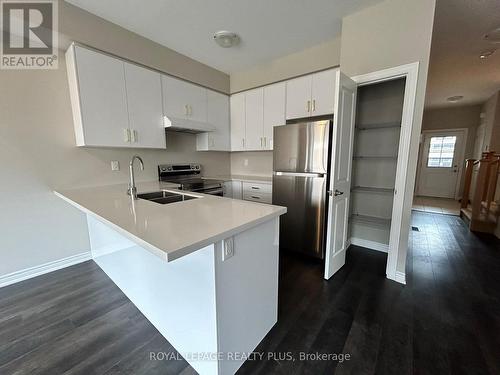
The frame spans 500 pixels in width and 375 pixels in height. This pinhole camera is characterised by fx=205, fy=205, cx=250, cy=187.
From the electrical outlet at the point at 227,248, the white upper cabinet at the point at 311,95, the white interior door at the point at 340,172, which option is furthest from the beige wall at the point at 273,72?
the electrical outlet at the point at 227,248

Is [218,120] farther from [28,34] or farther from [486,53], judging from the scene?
[486,53]

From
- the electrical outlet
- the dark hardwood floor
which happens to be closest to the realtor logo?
the dark hardwood floor

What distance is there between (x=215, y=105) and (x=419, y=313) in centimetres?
364

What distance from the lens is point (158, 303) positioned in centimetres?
145

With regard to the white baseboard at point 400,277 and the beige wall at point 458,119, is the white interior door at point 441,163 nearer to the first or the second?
the beige wall at point 458,119

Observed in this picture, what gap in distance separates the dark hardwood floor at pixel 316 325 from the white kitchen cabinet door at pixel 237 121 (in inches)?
90.6

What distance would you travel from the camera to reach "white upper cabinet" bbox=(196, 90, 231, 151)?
11.3 ft

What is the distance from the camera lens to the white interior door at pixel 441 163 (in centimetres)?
586

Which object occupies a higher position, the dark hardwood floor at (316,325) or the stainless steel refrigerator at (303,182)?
the stainless steel refrigerator at (303,182)

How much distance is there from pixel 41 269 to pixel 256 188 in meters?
2.76

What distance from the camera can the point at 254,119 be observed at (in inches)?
138

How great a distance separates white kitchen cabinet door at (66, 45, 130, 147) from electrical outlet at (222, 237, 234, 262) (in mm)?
2080

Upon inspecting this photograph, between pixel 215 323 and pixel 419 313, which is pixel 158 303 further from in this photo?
pixel 419 313

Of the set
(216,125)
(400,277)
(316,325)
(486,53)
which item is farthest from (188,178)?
(486,53)
